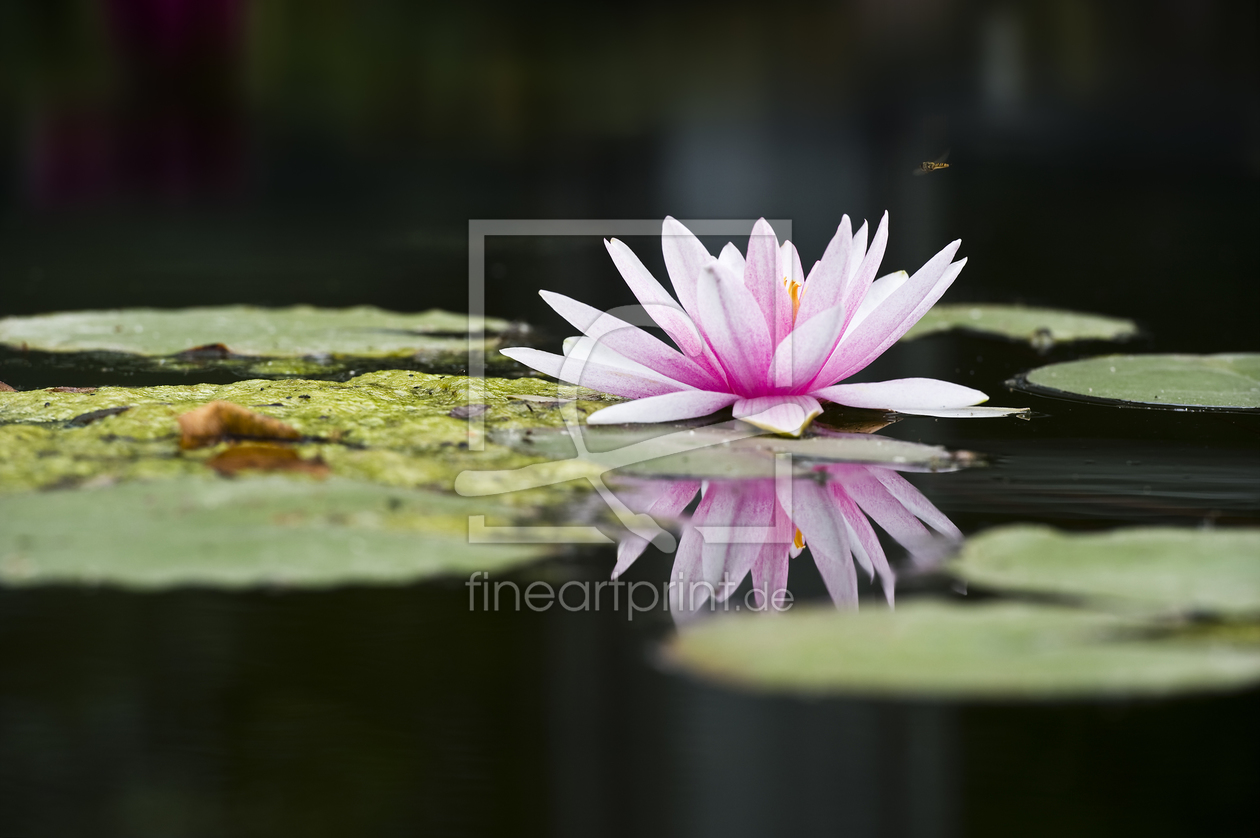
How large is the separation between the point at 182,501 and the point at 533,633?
39cm

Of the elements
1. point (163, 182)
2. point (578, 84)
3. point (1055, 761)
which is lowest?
point (1055, 761)

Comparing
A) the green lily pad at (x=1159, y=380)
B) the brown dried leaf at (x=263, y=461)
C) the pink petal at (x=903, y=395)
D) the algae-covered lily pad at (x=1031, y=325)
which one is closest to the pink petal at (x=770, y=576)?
the brown dried leaf at (x=263, y=461)

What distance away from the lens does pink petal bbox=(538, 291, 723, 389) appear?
1769 mm

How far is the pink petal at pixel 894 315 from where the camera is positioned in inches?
69.6

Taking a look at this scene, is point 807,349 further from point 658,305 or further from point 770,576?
point 770,576

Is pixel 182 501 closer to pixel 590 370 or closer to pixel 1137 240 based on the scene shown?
pixel 590 370

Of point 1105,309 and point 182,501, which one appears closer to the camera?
point 182,501

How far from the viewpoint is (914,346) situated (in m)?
2.72

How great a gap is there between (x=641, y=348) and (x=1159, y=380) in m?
0.88

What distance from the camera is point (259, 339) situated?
2.50 meters

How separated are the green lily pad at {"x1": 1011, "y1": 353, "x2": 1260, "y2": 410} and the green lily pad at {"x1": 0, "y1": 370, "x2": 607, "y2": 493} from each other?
0.77 metres

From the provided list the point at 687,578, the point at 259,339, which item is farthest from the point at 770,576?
the point at 259,339

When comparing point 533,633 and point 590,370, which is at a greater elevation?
point 590,370

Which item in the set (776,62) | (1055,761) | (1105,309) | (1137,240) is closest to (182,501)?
(1055,761)
